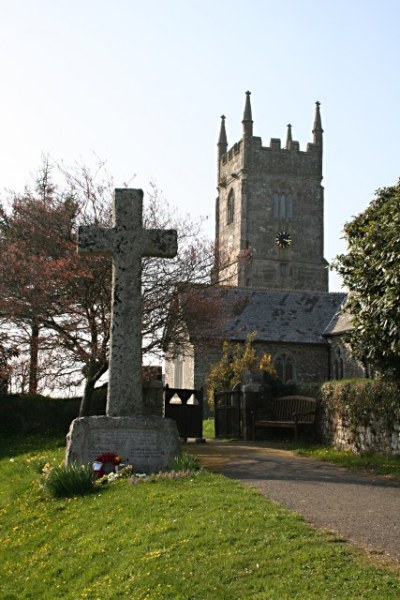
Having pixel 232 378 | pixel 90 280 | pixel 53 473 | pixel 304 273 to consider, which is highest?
pixel 304 273

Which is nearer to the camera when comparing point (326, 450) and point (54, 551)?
point (54, 551)

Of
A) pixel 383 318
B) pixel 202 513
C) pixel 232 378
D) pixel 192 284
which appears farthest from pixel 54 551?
pixel 232 378

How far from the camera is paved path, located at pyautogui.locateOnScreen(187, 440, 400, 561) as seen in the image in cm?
782

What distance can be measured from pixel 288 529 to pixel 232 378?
20.9m

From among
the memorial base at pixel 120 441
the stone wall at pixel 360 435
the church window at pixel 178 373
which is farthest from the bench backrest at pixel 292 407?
the church window at pixel 178 373

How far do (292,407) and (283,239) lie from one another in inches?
1619

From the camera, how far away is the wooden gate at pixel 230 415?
2331cm

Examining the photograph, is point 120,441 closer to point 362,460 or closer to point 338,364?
point 362,460

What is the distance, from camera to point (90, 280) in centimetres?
1884

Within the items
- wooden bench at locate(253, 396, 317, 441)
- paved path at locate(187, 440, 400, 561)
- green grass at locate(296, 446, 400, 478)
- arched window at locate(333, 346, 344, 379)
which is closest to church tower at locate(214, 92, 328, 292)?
arched window at locate(333, 346, 344, 379)

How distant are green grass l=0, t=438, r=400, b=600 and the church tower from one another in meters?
50.1

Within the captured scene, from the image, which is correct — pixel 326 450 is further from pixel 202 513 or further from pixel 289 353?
pixel 289 353

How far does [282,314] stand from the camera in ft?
125

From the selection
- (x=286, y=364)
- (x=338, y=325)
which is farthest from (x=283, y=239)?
(x=338, y=325)
